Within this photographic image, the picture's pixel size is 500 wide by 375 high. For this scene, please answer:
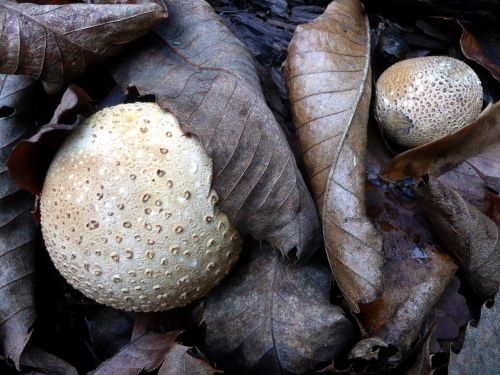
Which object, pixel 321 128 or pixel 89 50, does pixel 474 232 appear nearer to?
pixel 321 128

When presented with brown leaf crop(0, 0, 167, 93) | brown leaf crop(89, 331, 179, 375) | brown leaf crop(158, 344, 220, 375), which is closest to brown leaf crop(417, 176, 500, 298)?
brown leaf crop(158, 344, 220, 375)

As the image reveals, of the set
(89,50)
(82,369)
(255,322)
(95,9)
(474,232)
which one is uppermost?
(95,9)

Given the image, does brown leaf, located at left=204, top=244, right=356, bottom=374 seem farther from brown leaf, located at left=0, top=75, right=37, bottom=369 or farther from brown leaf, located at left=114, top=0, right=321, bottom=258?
brown leaf, located at left=0, top=75, right=37, bottom=369

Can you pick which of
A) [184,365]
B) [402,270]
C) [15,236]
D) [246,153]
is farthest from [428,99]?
[15,236]

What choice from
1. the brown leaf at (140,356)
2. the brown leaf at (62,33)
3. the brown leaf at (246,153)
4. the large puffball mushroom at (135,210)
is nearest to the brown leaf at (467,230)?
the brown leaf at (246,153)

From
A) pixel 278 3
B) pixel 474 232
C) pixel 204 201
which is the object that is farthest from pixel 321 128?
pixel 278 3

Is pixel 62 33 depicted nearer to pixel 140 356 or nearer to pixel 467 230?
pixel 140 356
